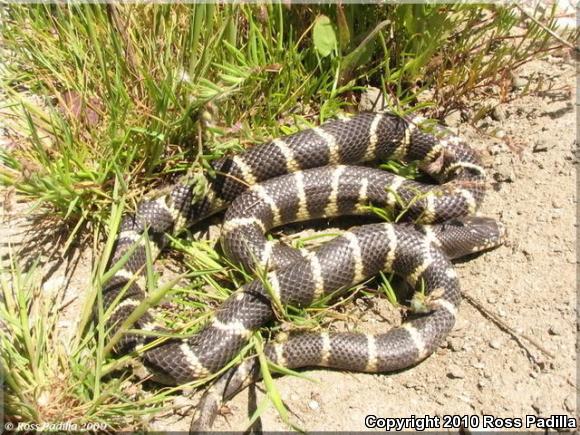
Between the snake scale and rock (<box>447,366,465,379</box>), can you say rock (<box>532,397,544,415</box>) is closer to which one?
rock (<box>447,366,465,379</box>)

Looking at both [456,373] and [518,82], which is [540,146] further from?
[456,373]

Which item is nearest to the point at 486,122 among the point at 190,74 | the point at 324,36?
the point at 324,36

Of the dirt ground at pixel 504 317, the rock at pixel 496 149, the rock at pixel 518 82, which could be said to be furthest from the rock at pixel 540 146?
the rock at pixel 518 82

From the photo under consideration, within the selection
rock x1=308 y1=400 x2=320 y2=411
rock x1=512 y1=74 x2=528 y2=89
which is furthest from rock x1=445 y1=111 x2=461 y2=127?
rock x1=308 y1=400 x2=320 y2=411

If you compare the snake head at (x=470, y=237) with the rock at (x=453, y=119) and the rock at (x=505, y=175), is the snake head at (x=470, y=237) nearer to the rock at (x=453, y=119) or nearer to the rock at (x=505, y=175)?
the rock at (x=505, y=175)

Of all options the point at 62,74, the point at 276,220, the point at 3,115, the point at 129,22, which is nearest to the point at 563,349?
the point at 276,220

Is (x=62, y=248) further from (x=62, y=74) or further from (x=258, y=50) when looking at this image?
(x=258, y=50)
